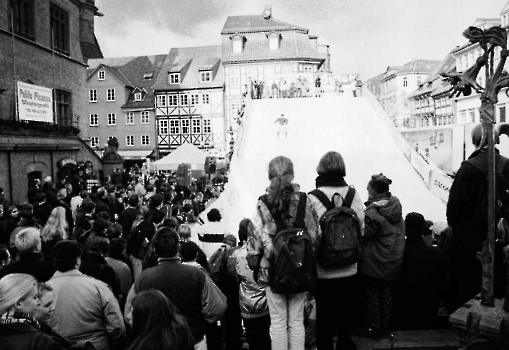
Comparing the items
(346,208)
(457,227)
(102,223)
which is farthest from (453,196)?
(102,223)

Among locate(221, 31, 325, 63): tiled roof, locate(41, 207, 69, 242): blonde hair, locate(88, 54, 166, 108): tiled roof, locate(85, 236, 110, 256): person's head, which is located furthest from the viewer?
locate(88, 54, 166, 108): tiled roof

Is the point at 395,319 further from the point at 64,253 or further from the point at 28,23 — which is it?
the point at 28,23

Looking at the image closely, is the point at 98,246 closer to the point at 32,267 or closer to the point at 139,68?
the point at 32,267

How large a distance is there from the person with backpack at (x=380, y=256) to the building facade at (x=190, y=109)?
146ft

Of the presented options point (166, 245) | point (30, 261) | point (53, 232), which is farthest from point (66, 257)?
point (53, 232)

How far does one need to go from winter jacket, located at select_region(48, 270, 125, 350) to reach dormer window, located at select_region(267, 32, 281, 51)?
4903 centimetres

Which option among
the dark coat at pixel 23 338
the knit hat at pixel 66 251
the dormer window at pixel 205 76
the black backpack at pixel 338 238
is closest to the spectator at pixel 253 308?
the black backpack at pixel 338 238

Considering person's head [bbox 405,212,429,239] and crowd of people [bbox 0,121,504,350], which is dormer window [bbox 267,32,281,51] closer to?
crowd of people [bbox 0,121,504,350]

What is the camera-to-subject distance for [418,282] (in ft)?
15.7

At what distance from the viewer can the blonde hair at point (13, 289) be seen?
8.86 feet

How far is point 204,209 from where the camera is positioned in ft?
42.6

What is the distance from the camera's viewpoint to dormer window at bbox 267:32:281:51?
1971 inches

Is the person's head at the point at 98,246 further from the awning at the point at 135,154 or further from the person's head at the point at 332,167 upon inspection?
the awning at the point at 135,154

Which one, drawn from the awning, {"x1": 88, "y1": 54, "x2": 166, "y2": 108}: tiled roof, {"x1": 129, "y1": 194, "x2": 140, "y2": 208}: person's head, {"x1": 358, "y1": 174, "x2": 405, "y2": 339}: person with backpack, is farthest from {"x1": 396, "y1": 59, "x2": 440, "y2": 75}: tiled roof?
{"x1": 358, "y1": 174, "x2": 405, "y2": 339}: person with backpack
